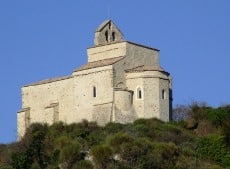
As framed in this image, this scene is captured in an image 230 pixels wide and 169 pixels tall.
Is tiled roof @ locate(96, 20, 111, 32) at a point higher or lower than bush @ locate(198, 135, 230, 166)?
higher

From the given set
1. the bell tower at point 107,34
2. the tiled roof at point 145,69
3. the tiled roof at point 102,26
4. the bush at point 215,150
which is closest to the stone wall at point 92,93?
the tiled roof at point 145,69

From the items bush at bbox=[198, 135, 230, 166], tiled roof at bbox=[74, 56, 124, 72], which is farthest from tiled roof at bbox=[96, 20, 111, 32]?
bush at bbox=[198, 135, 230, 166]

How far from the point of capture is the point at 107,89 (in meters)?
65.3

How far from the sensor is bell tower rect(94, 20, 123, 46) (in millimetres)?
69812

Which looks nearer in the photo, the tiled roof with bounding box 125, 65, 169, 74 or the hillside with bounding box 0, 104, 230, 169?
the hillside with bounding box 0, 104, 230, 169

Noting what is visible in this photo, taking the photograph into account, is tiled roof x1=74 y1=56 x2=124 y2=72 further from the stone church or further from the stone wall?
the stone wall

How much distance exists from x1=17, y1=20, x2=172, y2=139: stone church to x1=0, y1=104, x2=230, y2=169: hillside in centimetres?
108

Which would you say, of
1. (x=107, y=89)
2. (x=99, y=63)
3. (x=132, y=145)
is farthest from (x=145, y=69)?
(x=132, y=145)

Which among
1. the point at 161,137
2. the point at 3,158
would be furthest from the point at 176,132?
the point at 3,158

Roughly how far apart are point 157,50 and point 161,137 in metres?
8.88

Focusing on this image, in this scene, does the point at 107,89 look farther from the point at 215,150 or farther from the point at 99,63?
the point at 215,150

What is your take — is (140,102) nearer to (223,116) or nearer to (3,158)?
(223,116)

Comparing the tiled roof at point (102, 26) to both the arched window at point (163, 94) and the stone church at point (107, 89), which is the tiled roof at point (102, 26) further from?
the arched window at point (163, 94)

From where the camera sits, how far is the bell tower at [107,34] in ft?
229
